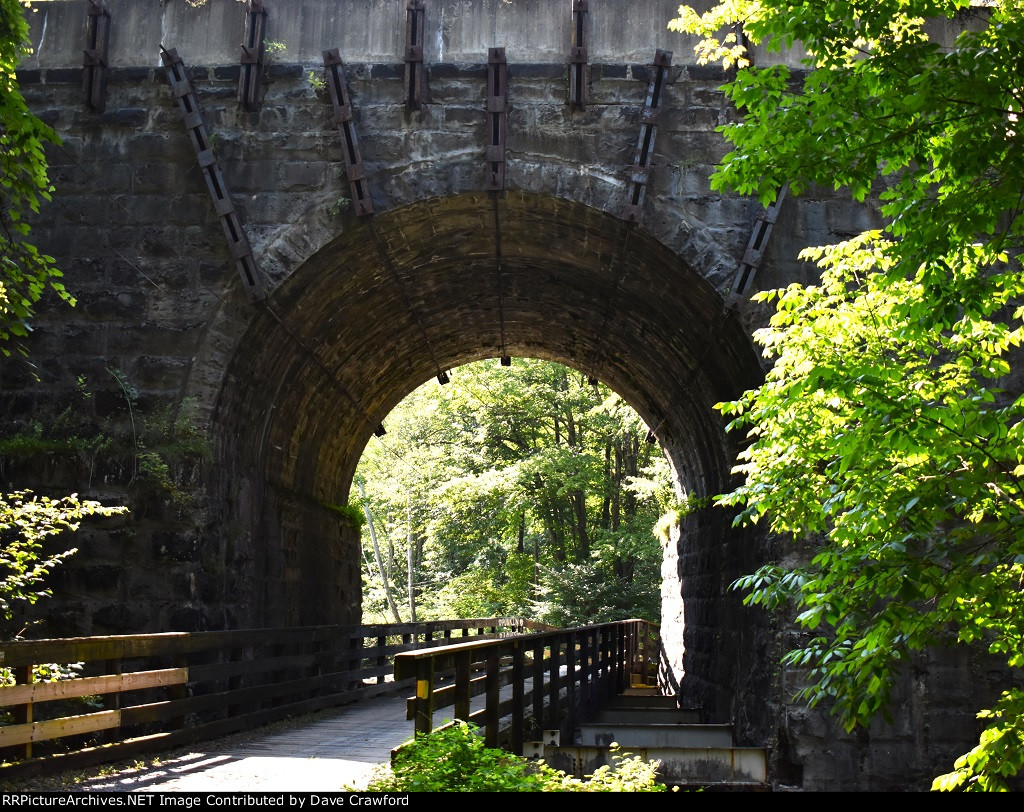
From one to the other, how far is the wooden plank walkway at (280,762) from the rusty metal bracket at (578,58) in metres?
6.19

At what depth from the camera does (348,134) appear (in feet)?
33.2

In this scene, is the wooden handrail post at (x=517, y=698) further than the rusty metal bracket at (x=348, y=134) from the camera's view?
No

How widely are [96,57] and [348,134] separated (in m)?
2.66

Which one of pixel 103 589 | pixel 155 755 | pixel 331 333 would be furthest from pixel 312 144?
pixel 155 755

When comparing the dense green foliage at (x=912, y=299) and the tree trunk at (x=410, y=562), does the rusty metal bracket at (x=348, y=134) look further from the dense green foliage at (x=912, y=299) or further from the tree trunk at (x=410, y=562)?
the tree trunk at (x=410, y=562)

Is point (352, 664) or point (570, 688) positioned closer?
point (570, 688)

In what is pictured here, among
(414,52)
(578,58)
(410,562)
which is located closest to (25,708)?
(414,52)

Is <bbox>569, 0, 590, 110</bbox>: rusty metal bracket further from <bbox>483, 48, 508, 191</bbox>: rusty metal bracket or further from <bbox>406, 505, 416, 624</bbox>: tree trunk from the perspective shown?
<bbox>406, 505, 416, 624</bbox>: tree trunk

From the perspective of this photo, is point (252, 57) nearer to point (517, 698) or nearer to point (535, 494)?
point (517, 698)

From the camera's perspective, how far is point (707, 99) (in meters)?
10.2

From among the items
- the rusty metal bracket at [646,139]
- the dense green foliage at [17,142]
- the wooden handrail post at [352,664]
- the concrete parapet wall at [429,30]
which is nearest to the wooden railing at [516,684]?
the wooden handrail post at [352,664]

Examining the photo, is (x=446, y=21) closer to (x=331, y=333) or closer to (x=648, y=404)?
(x=331, y=333)

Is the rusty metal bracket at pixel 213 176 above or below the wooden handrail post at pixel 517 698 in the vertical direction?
above

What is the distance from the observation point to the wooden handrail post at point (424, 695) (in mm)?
5301
